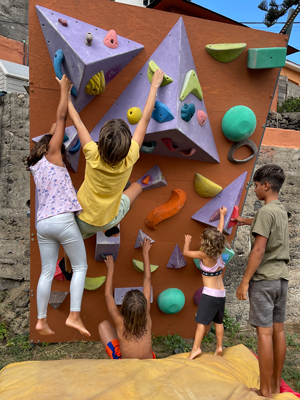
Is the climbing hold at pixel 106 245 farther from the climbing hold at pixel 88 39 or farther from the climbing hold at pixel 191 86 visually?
the climbing hold at pixel 88 39

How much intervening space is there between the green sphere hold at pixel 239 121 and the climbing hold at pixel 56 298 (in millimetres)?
2197

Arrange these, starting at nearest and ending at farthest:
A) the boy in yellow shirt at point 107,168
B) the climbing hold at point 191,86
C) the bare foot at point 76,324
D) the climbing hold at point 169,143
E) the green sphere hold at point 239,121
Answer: the boy in yellow shirt at point 107,168 < the bare foot at point 76,324 < the climbing hold at point 191,86 < the climbing hold at point 169,143 < the green sphere hold at point 239,121

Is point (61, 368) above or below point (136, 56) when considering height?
below

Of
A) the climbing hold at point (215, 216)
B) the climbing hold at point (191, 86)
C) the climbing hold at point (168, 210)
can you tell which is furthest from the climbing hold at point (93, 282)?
the climbing hold at point (191, 86)

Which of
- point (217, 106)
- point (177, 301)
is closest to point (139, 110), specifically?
point (217, 106)

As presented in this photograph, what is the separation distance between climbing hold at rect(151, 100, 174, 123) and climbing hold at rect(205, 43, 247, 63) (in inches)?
28.8

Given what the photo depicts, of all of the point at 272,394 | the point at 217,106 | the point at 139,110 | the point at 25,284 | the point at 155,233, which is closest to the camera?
the point at 272,394

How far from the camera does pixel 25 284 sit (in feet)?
13.9

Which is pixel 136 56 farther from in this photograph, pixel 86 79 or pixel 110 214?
pixel 110 214

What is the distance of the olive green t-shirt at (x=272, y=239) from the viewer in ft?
7.94

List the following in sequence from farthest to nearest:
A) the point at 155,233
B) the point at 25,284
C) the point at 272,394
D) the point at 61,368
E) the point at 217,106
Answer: the point at 25,284
the point at 155,233
the point at 217,106
the point at 272,394
the point at 61,368

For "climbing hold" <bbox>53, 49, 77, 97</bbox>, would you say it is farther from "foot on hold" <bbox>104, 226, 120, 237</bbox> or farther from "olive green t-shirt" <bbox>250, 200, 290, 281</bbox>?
"olive green t-shirt" <bbox>250, 200, 290, 281</bbox>

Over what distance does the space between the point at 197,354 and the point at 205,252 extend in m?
0.86

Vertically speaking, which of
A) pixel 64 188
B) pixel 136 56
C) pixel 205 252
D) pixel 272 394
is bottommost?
pixel 272 394
